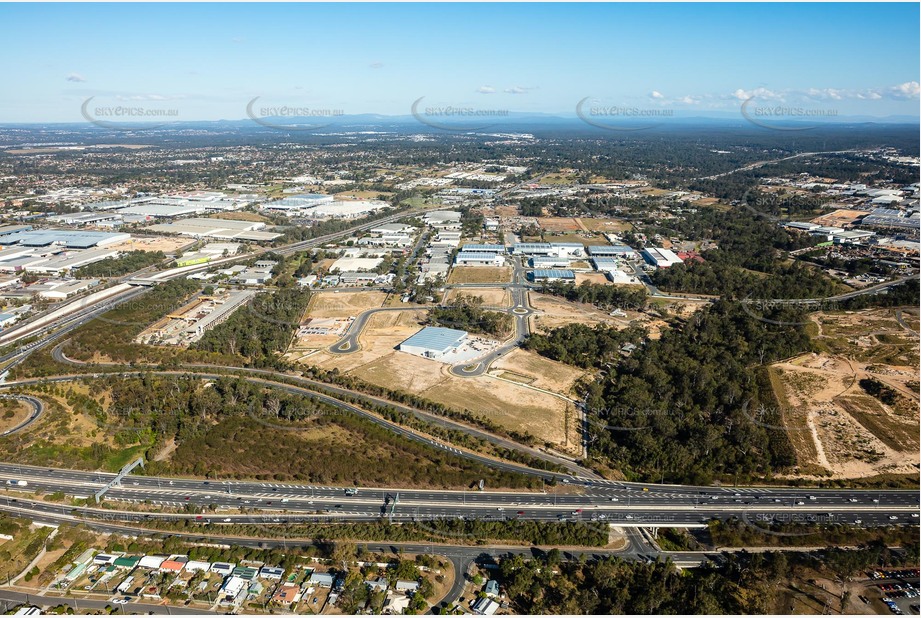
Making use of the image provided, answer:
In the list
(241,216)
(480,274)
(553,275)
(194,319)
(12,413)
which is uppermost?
(241,216)

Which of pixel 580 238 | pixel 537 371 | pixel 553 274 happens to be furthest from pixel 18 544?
pixel 580 238

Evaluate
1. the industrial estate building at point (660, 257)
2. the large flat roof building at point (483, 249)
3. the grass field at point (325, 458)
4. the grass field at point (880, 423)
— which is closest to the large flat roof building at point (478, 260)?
the large flat roof building at point (483, 249)

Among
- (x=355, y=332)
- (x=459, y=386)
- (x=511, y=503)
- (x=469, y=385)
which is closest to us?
(x=511, y=503)

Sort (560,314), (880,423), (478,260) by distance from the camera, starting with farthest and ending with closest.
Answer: (478,260) → (560,314) → (880,423)

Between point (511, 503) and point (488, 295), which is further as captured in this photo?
A: point (488, 295)

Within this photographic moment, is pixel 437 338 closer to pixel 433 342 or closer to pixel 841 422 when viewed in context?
pixel 433 342

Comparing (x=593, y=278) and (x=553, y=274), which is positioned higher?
(x=553, y=274)
